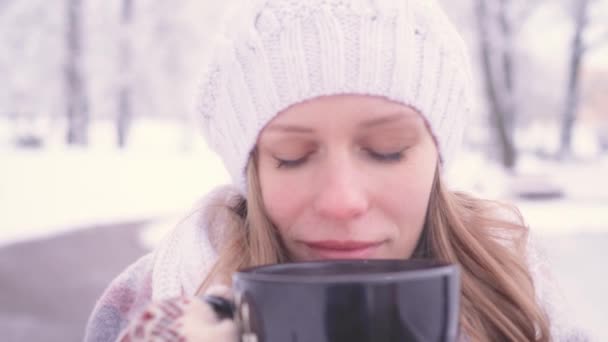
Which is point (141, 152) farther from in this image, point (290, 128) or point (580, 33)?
point (290, 128)

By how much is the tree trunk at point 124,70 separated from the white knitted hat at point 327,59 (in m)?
17.3

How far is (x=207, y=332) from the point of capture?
81 cm

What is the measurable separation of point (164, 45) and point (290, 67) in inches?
795

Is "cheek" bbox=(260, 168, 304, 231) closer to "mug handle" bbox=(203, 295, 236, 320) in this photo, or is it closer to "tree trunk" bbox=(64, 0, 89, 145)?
"mug handle" bbox=(203, 295, 236, 320)

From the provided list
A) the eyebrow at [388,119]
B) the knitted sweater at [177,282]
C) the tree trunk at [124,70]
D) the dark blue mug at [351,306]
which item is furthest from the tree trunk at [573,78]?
the dark blue mug at [351,306]

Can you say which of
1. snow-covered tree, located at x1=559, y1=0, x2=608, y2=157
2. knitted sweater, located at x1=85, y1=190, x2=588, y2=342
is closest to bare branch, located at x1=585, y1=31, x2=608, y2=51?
snow-covered tree, located at x1=559, y1=0, x2=608, y2=157

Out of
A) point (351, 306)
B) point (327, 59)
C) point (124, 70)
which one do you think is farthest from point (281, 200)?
point (124, 70)

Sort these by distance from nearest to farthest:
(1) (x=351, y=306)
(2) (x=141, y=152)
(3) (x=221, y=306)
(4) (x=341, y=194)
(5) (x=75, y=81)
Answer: (1) (x=351, y=306) < (3) (x=221, y=306) < (4) (x=341, y=194) < (2) (x=141, y=152) < (5) (x=75, y=81)

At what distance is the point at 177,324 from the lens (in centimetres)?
81

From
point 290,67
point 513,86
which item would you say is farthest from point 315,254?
point 513,86

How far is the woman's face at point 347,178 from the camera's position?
1.20 m

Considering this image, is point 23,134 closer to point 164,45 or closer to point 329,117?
point 164,45

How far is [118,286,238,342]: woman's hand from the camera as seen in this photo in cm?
80

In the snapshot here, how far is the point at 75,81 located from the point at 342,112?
16683 mm
